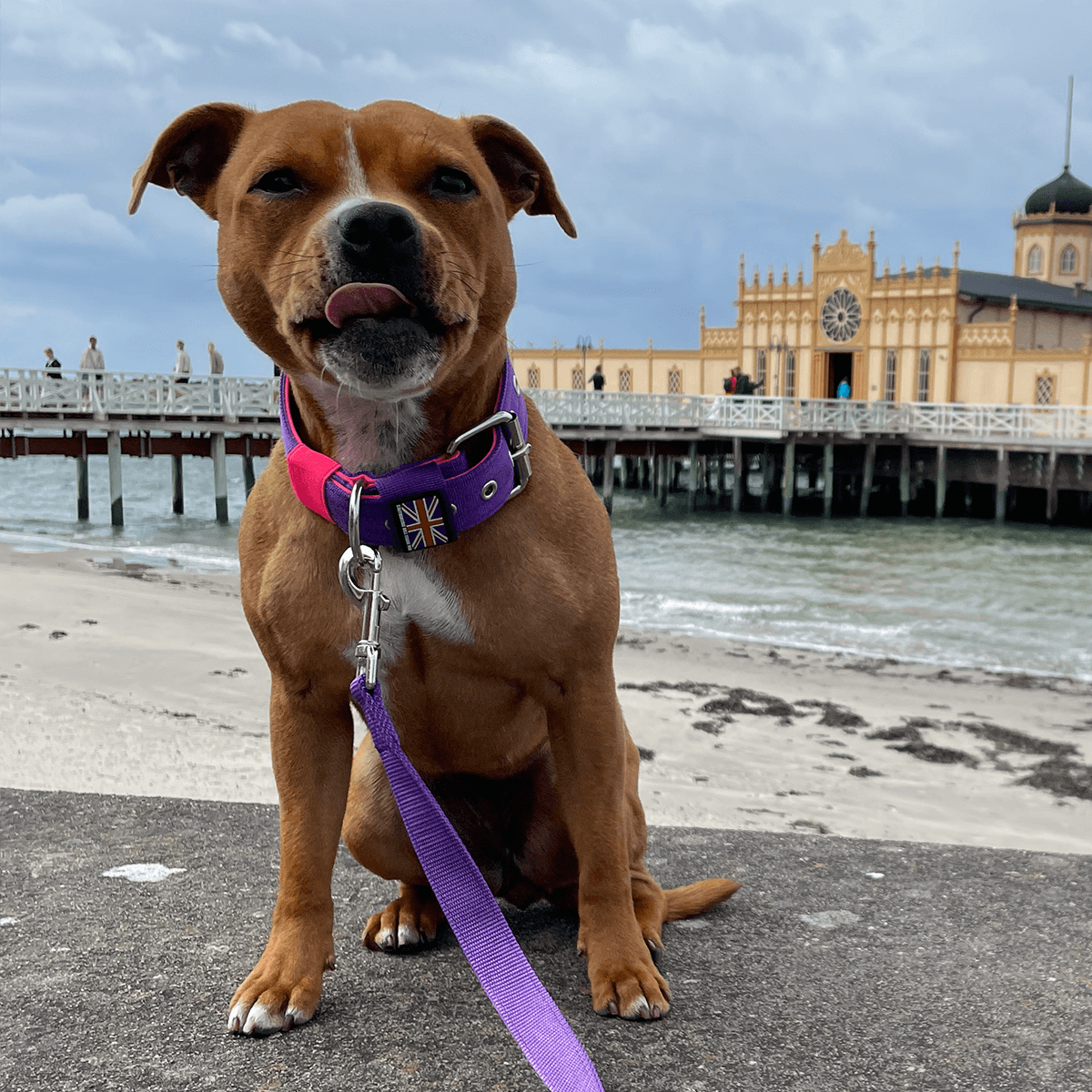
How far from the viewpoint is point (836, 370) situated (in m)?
47.8

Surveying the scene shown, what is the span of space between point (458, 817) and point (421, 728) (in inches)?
13.2

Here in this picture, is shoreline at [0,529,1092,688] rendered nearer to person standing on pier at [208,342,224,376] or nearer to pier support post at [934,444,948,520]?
person standing on pier at [208,342,224,376]

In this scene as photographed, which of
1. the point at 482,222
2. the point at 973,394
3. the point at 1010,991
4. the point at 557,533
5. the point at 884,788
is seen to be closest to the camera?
the point at 482,222

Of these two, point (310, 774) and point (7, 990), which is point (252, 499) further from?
point (7, 990)

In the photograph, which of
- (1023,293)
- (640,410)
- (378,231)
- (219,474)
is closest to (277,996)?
(378,231)

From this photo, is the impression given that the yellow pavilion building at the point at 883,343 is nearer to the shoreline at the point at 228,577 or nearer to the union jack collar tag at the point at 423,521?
the shoreline at the point at 228,577

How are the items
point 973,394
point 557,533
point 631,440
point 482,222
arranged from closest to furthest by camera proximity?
point 482,222 → point 557,533 → point 631,440 → point 973,394

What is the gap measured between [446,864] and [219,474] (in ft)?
84.8

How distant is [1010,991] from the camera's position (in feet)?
7.56

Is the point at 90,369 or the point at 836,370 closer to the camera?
the point at 90,369

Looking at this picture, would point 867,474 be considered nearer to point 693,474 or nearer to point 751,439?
point 751,439

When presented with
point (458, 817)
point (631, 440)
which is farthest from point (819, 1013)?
point (631, 440)

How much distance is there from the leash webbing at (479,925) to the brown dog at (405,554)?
21 centimetres

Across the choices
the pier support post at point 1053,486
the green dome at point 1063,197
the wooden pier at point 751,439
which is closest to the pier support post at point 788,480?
the wooden pier at point 751,439
